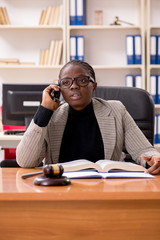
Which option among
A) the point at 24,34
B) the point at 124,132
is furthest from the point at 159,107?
the point at 124,132

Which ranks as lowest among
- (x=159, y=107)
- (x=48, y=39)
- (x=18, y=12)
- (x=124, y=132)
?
(x=159, y=107)

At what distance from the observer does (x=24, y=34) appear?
4586 millimetres

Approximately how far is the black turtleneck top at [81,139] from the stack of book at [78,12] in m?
2.80

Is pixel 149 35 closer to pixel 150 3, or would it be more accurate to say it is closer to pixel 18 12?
pixel 150 3

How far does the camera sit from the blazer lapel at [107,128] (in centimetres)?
166

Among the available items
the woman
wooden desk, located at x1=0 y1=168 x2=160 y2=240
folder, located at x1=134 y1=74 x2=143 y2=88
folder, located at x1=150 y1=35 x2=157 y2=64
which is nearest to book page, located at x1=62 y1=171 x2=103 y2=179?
wooden desk, located at x1=0 y1=168 x2=160 y2=240

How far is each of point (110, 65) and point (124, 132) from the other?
2.84 meters

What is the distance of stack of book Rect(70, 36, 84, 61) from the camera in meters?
4.31

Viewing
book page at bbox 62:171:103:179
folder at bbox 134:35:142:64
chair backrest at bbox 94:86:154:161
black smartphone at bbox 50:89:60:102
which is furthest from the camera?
folder at bbox 134:35:142:64

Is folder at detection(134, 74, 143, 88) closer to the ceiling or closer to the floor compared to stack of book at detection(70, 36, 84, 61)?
closer to the floor

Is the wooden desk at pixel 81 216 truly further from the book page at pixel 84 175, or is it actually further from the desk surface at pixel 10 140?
the desk surface at pixel 10 140

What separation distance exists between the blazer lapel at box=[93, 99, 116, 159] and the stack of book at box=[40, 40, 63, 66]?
272cm

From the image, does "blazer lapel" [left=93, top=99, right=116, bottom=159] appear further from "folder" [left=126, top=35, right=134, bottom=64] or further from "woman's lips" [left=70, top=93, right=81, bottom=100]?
"folder" [left=126, top=35, right=134, bottom=64]

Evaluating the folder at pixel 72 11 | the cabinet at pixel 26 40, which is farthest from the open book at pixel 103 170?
the cabinet at pixel 26 40
